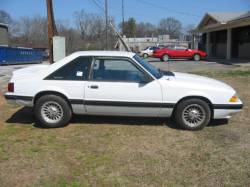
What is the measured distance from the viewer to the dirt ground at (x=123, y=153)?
4496 mm

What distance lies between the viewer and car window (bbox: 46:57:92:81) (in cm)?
671

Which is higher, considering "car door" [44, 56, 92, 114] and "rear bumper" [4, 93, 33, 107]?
"car door" [44, 56, 92, 114]

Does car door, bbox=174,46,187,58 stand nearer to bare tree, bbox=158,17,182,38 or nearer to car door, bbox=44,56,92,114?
car door, bbox=44,56,92,114

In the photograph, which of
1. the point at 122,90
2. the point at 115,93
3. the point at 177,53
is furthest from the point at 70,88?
the point at 177,53

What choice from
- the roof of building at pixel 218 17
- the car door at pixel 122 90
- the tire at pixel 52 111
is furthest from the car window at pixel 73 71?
the roof of building at pixel 218 17

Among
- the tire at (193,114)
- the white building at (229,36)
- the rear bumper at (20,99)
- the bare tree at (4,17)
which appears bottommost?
the tire at (193,114)

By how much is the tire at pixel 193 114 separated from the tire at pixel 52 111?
81.0 inches

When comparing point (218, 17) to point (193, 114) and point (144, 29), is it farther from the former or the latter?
point (144, 29)

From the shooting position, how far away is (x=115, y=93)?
6.59m

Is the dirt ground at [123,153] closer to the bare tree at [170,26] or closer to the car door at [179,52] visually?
the car door at [179,52]

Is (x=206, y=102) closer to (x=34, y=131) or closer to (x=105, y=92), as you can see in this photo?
(x=105, y=92)

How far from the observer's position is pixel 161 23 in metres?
108

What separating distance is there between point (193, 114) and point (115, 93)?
1.49 m

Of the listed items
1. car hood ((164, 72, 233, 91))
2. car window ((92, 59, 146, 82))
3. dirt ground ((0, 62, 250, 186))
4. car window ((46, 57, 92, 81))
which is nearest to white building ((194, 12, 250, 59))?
car hood ((164, 72, 233, 91))
